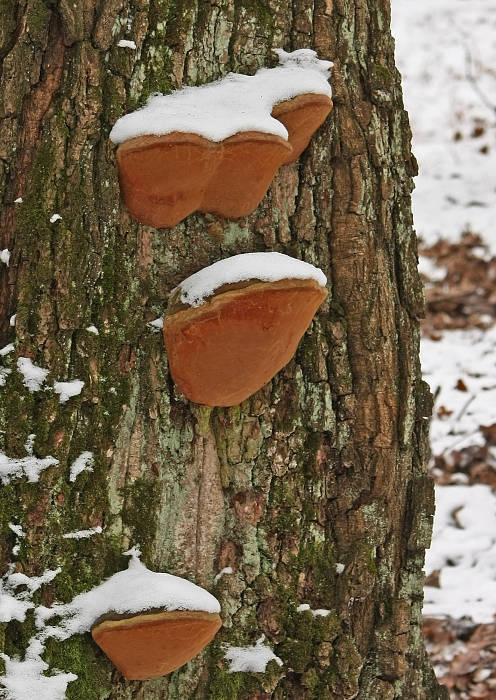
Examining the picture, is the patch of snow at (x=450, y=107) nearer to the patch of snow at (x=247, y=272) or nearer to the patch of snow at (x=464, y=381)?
the patch of snow at (x=464, y=381)

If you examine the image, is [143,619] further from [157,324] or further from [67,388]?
[157,324]

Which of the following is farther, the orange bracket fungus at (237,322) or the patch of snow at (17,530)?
the patch of snow at (17,530)

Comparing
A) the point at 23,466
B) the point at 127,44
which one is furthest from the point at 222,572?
the point at 127,44

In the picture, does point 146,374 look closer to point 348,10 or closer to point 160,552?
point 160,552

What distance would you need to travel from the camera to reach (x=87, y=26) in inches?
74.0

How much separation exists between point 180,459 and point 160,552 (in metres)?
0.23

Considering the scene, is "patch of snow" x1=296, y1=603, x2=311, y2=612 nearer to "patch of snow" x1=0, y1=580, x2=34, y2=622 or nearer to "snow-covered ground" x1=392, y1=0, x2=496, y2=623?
"patch of snow" x1=0, y1=580, x2=34, y2=622

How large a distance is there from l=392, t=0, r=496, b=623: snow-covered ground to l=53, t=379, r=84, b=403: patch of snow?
2.69 m

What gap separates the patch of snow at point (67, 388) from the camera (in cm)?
184

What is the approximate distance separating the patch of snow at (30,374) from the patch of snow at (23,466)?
159 mm

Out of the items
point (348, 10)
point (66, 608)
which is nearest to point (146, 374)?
point (66, 608)

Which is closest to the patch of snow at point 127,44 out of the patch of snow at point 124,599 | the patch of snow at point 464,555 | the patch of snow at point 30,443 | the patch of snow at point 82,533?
the patch of snow at point 30,443

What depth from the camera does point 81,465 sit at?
1854mm

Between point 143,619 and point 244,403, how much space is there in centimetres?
60
